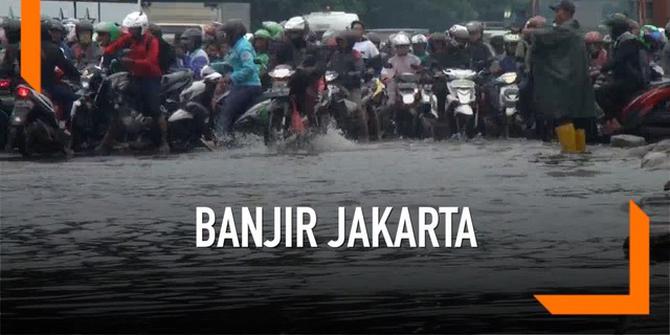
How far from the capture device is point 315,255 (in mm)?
12047

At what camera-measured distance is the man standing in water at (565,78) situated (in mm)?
23328

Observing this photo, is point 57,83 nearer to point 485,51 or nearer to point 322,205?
point 485,51

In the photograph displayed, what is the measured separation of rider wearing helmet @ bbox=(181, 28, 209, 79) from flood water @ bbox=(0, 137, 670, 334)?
782 cm

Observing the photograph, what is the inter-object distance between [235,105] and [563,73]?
4880 mm

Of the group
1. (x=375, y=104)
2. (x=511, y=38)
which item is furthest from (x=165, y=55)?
(x=511, y=38)

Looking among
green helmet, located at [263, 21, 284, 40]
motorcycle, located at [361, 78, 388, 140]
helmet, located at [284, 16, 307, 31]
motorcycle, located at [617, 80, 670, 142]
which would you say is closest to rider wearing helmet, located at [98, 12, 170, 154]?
helmet, located at [284, 16, 307, 31]

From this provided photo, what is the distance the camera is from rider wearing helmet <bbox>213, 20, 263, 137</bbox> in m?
26.0

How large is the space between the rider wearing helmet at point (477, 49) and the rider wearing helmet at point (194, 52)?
13.4 ft

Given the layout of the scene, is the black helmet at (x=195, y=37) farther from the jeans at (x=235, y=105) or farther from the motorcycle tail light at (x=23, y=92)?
the motorcycle tail light at (x=23, y=92)

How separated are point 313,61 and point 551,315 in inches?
667

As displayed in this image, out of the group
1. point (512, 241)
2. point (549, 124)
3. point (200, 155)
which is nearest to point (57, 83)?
point (200, 155)

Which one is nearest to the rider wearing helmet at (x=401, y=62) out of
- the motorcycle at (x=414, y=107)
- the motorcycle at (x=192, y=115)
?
the motorcycle at (x=414, y=107)

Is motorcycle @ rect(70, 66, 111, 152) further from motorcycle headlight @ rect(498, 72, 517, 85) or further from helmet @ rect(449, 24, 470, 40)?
helmet @ rect(449, 24, 470, 40)

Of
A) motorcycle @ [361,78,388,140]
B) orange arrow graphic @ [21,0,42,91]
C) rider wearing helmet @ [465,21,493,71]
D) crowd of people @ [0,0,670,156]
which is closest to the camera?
crowd of people @ [0,0,670,156]
